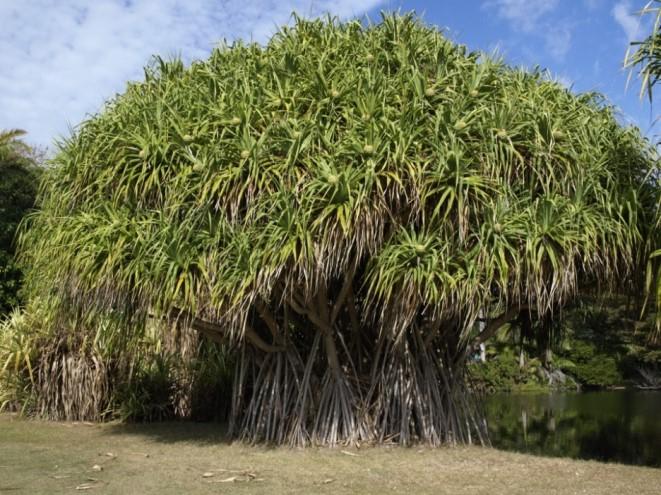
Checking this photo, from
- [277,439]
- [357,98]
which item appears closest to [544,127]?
[357,98]

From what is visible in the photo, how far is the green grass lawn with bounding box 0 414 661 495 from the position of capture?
6766mm

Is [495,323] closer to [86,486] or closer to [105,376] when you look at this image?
[86,486]

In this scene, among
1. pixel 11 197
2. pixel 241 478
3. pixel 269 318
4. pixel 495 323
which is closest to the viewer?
pixel 241 478

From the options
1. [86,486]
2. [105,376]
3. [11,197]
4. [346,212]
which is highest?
[11,197]

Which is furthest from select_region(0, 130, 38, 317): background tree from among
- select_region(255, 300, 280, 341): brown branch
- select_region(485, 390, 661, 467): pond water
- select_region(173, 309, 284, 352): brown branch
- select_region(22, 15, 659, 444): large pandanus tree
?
select_region(485, 390, 661, 467): pond water

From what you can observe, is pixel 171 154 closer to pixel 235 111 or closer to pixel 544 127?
pixel 235 111

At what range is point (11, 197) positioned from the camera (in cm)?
2011

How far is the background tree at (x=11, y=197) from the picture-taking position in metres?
17.8

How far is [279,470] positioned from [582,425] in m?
11.5

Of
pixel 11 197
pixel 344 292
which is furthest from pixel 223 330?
pixel 11 197

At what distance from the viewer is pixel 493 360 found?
28.3 meters

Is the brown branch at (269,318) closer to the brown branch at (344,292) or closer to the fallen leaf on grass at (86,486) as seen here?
the brown branch at (344,292)

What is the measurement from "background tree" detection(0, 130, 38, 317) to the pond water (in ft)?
38.7

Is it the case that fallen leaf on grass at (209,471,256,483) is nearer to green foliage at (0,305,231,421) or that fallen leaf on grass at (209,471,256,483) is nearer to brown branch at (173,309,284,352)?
brown branch at (173,309,284,352)
